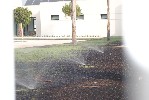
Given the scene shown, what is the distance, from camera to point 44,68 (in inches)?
383

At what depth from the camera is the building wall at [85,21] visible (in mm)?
30078

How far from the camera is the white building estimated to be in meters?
30.1

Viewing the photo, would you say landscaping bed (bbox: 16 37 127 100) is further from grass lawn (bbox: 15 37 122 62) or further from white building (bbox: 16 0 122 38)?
white building (bbox: 16 0 122 38)

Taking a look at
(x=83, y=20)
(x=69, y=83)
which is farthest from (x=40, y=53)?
(x=83, y=20)

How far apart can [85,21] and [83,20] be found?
0.76 feet

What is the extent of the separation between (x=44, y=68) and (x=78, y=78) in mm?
2164

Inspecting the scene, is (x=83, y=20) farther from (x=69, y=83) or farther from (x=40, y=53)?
(x=69, y=83)

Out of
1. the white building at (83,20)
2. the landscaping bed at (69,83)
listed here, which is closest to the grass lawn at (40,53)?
the landscaping bed at (69,83)

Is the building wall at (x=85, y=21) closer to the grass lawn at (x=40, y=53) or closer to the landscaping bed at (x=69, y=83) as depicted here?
the grass lawn at (x=40, y=53)

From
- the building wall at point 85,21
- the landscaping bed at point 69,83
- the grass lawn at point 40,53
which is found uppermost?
the building wall at point 85,21

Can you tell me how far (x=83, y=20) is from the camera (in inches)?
1211

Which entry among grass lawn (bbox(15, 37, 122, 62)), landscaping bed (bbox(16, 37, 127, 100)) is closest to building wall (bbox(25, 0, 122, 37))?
grass lawn (bbox(15, 37, 122, 62))

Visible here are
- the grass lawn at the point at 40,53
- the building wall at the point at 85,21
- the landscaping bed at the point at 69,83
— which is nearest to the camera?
the landscaping bed at the point at 69,83

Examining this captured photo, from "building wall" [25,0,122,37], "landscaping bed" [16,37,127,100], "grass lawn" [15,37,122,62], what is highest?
"building wall" [25,0,122,37]
